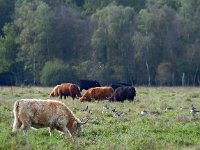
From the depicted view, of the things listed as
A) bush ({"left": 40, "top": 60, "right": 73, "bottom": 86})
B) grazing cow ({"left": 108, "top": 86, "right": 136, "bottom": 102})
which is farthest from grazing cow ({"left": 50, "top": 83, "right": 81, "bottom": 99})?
bush ({"left": 40, "top": 60, "right": 73, "bottom": 86})

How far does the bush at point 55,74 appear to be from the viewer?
178 ft

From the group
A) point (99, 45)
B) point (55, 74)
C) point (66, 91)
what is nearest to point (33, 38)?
point (55, 74)

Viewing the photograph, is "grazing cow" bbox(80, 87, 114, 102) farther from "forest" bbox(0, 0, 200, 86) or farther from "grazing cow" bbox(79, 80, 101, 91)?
"forest" bbox(0, 0, 200, 86)

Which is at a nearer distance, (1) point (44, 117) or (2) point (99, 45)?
(1) point (44, 117)

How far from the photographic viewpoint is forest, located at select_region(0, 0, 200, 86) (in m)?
57.0

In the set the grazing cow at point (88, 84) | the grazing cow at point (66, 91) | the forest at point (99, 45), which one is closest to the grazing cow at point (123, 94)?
the grazing cow at point (66, 91)

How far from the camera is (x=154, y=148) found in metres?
12.8

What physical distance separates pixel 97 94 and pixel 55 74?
2430cm

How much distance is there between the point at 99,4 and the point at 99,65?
45.1 feet

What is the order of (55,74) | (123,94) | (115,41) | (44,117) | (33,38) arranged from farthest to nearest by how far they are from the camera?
(115,41) < (33,38) < (55,74) < (123,94) < (44,117)

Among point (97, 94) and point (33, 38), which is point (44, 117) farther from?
point (33, 38)

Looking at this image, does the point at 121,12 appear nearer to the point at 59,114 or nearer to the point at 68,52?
the point at 68,52

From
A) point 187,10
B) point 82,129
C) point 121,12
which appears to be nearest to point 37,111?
point 82,129

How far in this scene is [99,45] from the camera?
58156mm
